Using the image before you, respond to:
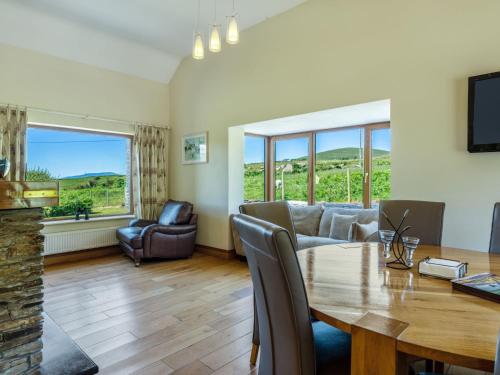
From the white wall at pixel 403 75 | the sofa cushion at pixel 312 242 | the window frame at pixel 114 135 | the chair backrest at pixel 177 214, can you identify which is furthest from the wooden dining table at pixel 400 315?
the window frame at pixel 114 135

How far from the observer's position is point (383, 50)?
9.98 feet

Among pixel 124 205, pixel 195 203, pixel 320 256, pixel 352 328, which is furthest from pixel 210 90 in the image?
pixel 352 328

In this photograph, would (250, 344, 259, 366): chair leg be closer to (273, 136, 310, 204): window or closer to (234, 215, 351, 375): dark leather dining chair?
(234, 215, 351, 375): dark leather dining chair

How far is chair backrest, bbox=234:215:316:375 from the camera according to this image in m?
1.00

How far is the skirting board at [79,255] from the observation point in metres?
4.39

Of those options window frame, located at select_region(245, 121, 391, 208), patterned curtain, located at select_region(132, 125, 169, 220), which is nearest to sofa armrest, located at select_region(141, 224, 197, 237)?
patterned curtain, located at select_region(132, 125, 169, 220)

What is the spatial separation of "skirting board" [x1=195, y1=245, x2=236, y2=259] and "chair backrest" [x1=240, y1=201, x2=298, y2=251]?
8.56 ft

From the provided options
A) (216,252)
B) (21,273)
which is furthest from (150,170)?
(21,273)

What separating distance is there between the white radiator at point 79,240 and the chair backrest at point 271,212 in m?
3.67

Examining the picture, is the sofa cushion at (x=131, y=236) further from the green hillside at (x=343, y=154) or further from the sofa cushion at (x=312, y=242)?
the green hillside at (x=343, y=154)

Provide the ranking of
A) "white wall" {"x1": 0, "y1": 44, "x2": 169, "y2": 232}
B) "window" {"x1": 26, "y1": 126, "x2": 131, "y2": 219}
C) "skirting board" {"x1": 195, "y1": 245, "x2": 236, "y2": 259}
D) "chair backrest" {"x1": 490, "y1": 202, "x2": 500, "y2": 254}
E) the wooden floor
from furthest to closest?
"skirting board" {"x1": 195, "y1": 245, "x2": 236, "y2": 259}, "window" {"x1": 26, "y1": 126, "x2": 131, "y2": 219}, "white wall" {"x1": 0, "y1": 44, "x2": 169, "y2": 232}, the wooden floor, "chair backrest" {"x1": 490, "y1": 202, "x2": 500, "y2": 254}

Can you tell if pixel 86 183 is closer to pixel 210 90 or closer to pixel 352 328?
pixel 210 90

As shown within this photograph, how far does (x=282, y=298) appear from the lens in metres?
1.04

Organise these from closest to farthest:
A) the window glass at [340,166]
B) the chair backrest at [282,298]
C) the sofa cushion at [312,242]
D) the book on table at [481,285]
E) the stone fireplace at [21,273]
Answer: the chair backrest at [282,298] < the book on table at [481,285] < the stone fireplace at [21,273] < the sofa cushion at [312,242] < the window glass at [340,166]
